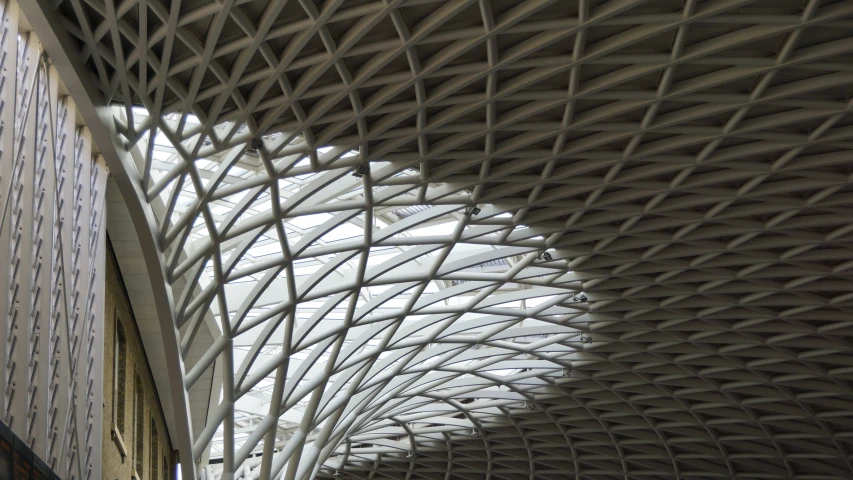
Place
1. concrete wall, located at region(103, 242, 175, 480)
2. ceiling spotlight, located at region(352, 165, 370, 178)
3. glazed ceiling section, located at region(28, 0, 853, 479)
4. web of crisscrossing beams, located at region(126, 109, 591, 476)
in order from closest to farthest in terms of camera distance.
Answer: glazed ceiling section, located at region(28, 0, 853, 479), concrete wall, located at region(103, 242, 175, 480), ceiling spotlight, located at region(352, 165, 370, 178), web of crisscrossing beams, located at region(126, 109, 591, 476)

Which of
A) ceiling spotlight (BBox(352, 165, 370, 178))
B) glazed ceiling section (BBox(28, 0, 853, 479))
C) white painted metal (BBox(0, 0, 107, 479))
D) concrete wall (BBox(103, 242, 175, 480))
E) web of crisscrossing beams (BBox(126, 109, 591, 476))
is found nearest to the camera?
white painted metal (BBox(0, 0, 107, 479))

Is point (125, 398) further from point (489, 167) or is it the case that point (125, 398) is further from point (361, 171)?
point (489, 167)

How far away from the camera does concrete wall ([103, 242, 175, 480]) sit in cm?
2694

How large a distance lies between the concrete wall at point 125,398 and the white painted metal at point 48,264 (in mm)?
2844

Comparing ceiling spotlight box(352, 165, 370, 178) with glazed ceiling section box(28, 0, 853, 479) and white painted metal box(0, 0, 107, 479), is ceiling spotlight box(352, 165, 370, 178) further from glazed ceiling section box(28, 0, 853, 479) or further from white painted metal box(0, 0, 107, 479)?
white painted metal box(0, 0, 107, 479)

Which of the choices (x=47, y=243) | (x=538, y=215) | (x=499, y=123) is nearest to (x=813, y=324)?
(x=538, y=215)

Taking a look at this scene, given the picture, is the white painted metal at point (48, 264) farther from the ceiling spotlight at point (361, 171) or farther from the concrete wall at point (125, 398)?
the ceiling spotlight at point (361, 171)

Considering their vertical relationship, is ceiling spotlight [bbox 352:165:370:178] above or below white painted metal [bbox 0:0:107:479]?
above

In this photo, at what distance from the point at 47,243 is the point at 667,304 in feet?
94.3

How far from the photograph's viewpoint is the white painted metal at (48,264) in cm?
1702

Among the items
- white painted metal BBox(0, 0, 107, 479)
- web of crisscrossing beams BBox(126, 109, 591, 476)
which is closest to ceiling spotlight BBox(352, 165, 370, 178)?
web of crisscrossing beams BBox(126, 109, 591, 476)

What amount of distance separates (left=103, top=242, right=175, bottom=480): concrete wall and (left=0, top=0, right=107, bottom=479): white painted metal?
2.84 m

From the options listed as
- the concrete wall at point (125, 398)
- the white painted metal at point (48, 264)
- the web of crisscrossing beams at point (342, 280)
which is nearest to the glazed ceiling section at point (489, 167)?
the web of crisscrossing beams at point (342, 280)

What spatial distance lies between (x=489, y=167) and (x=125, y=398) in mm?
13502
